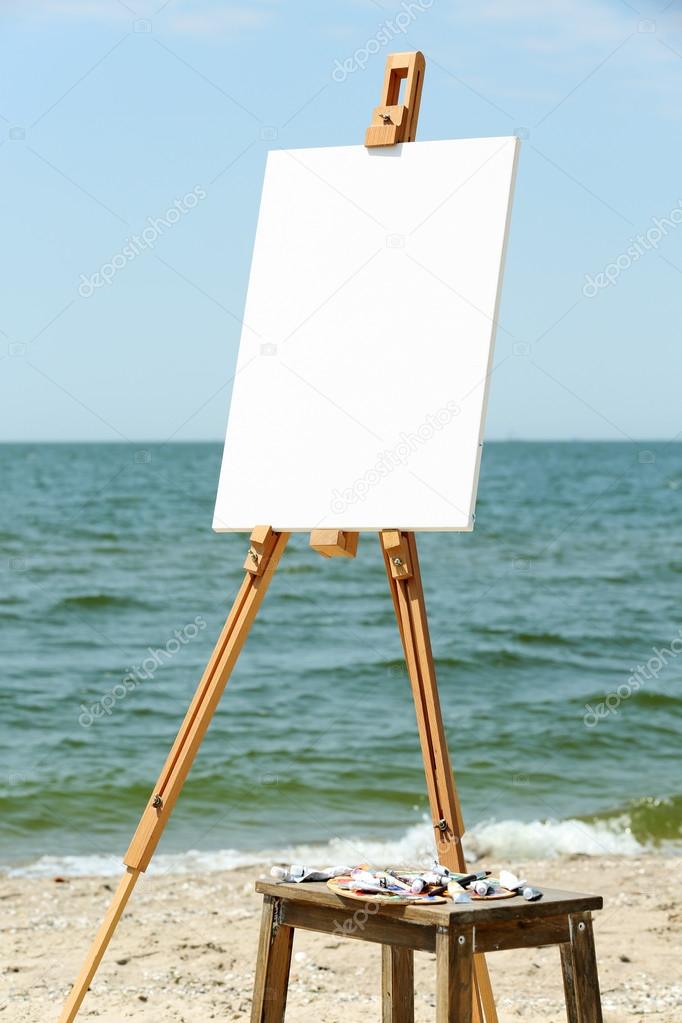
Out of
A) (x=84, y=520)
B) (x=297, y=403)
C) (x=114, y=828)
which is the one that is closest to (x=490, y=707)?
(x=114, y=828)

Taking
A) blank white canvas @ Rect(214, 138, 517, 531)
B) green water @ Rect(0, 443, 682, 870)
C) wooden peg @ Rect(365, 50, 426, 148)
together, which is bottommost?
blank white canvas @ Rect(214, 138, 517, 531)

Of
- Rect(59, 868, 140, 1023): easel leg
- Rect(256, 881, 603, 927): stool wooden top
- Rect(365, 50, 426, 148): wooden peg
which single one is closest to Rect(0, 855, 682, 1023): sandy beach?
Rect(59, 868, 140, 1023): easel leg

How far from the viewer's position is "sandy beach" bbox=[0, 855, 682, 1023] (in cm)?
441

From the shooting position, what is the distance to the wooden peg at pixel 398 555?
357 centimetres

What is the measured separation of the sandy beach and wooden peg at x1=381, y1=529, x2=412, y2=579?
1.63 meters

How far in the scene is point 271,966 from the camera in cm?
327

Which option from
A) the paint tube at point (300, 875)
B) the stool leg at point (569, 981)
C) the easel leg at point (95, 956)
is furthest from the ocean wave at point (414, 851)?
the stool leg at point (569, 981)

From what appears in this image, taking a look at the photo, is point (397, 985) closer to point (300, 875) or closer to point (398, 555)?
point (300, 875)

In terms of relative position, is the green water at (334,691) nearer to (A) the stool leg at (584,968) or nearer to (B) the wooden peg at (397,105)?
(A) the stool leg at (584,968)

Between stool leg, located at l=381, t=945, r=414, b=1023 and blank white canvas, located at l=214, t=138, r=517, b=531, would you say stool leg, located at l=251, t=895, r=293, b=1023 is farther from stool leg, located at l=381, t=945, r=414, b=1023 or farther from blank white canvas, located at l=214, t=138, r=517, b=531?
blank white canvas, located at l=214, t=138, r=517, b=531

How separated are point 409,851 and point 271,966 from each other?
149 inches

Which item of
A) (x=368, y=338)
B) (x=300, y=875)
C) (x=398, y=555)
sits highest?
(x=368, y=338)

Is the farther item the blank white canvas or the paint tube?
the blank white canvas

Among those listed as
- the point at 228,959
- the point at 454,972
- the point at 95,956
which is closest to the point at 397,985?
the point at 454,972
